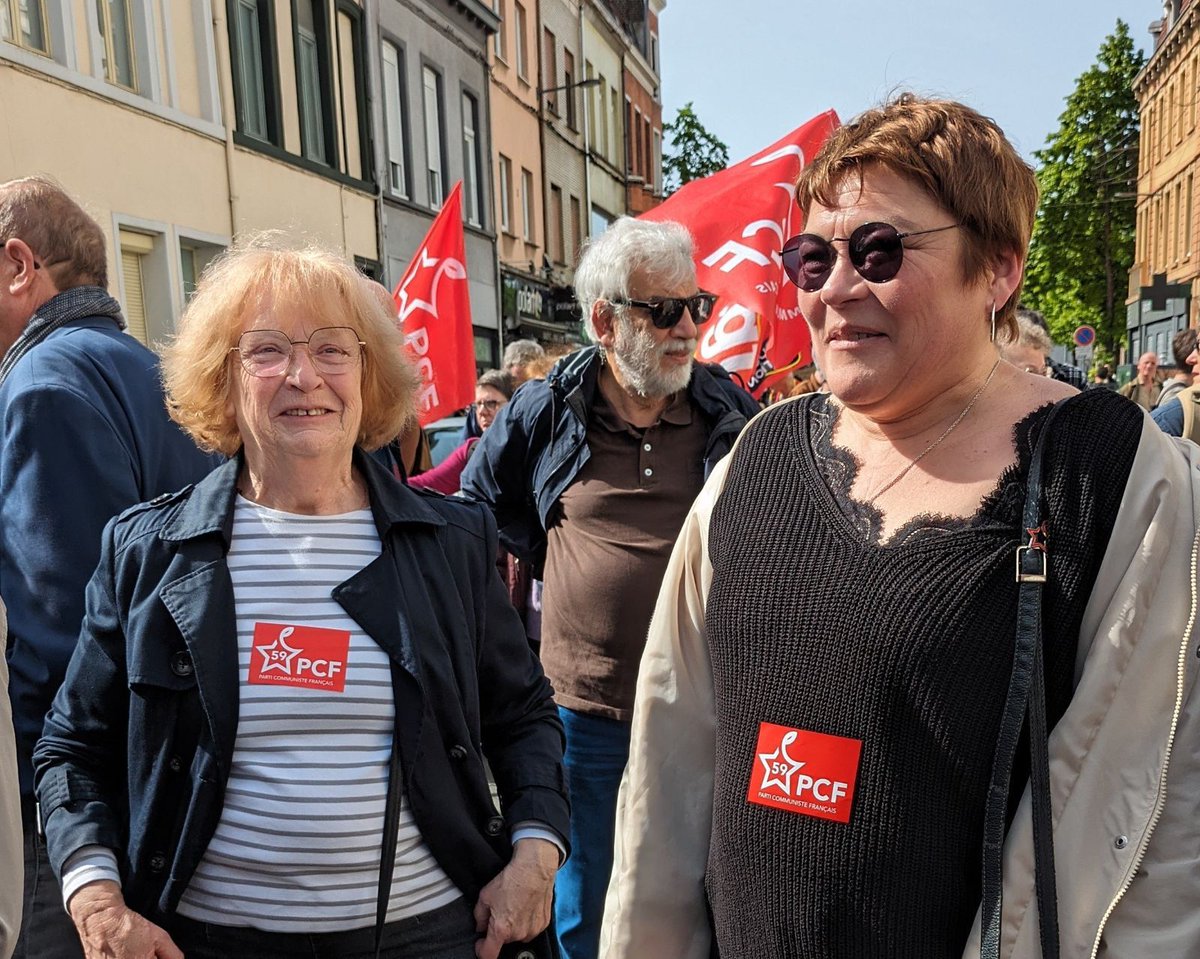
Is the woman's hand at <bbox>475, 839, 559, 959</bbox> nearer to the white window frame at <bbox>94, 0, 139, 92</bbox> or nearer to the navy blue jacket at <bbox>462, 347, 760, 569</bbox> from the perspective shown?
→ the navy blue jacket at <bbox>462, 347, 760, 569</bbox>

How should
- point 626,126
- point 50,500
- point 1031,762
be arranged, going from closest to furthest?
point 1031,762, point 50,500, point 626,126

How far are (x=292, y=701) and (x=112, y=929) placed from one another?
46cm

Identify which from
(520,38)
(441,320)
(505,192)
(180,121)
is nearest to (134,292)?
(180,121)

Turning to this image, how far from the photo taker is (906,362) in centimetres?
181

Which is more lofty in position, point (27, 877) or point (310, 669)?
point (310, 669)

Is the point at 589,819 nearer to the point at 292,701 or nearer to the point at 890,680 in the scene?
the point at 292,701

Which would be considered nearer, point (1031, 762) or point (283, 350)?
point (1031, 762)

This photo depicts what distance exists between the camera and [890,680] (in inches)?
67.4

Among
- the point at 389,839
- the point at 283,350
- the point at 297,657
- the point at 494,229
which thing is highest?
the point at 494,229

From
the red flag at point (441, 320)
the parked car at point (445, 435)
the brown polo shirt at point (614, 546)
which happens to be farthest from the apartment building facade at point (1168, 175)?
the brown polo shirt at point (614, 546)

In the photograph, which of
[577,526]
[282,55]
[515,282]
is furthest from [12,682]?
[515,282]

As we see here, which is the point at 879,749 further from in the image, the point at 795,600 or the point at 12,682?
the point at 12,682

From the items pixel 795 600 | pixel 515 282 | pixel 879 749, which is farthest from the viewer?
pixel 515 282

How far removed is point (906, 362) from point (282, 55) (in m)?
14.2
